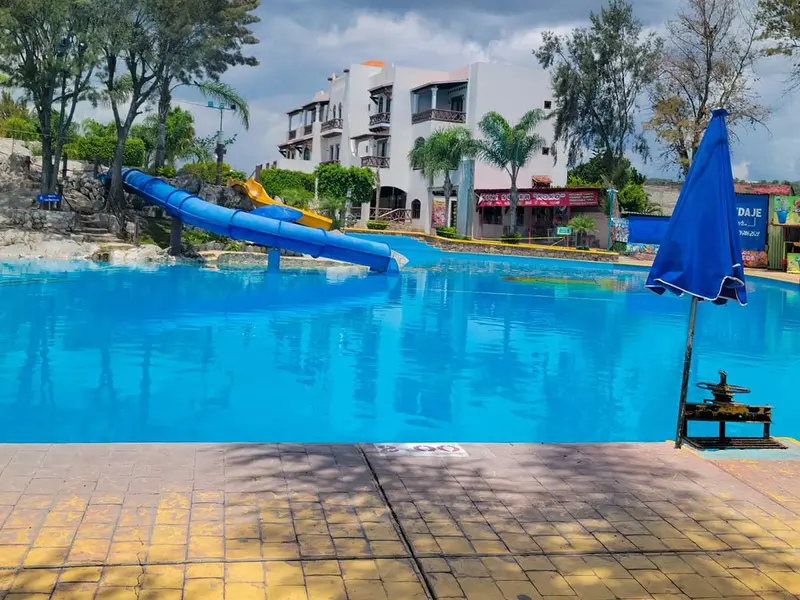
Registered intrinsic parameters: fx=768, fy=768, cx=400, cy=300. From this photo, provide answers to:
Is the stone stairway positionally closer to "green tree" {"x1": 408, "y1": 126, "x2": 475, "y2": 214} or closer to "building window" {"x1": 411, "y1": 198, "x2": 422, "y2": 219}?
"green tree" {"x1": 408, "y1": 126, "x2": 475, "y2": 214}

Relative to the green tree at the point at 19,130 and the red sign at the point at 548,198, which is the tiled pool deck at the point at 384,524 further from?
the green tree at the point at 19,130

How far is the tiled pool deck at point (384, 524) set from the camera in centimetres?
331

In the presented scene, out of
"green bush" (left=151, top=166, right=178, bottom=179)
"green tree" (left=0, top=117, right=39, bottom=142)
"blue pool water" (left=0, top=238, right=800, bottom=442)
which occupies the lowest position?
"blue pool water" (left=0, top=238, right=800, bottom=442)

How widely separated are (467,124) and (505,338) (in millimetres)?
35749

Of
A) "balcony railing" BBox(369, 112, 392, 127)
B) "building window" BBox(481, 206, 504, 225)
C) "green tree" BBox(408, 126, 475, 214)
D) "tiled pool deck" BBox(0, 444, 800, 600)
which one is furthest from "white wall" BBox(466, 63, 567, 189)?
Result: "tiled pool deck" BBox(0, 444, 800, 600)

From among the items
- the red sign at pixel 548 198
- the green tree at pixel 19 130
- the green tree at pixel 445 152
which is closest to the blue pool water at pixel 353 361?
the red sign at pixel 548 198

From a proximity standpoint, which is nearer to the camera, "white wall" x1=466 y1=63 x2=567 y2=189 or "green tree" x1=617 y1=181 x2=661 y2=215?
"green tree" x1=617 y1=181 x2=661 y2=215

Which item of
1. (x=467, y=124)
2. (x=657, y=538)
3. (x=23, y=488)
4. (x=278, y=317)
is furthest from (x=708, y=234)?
(x=467, y=124)

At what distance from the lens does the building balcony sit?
55.1 meters

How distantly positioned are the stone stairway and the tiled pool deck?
22348 millimetres

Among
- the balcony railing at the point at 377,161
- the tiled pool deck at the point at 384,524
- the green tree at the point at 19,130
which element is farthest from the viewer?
the balcony railing at the point at 377,161

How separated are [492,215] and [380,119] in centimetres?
1171

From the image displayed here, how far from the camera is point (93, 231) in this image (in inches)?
1033

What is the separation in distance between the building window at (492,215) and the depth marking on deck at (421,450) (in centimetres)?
3872
